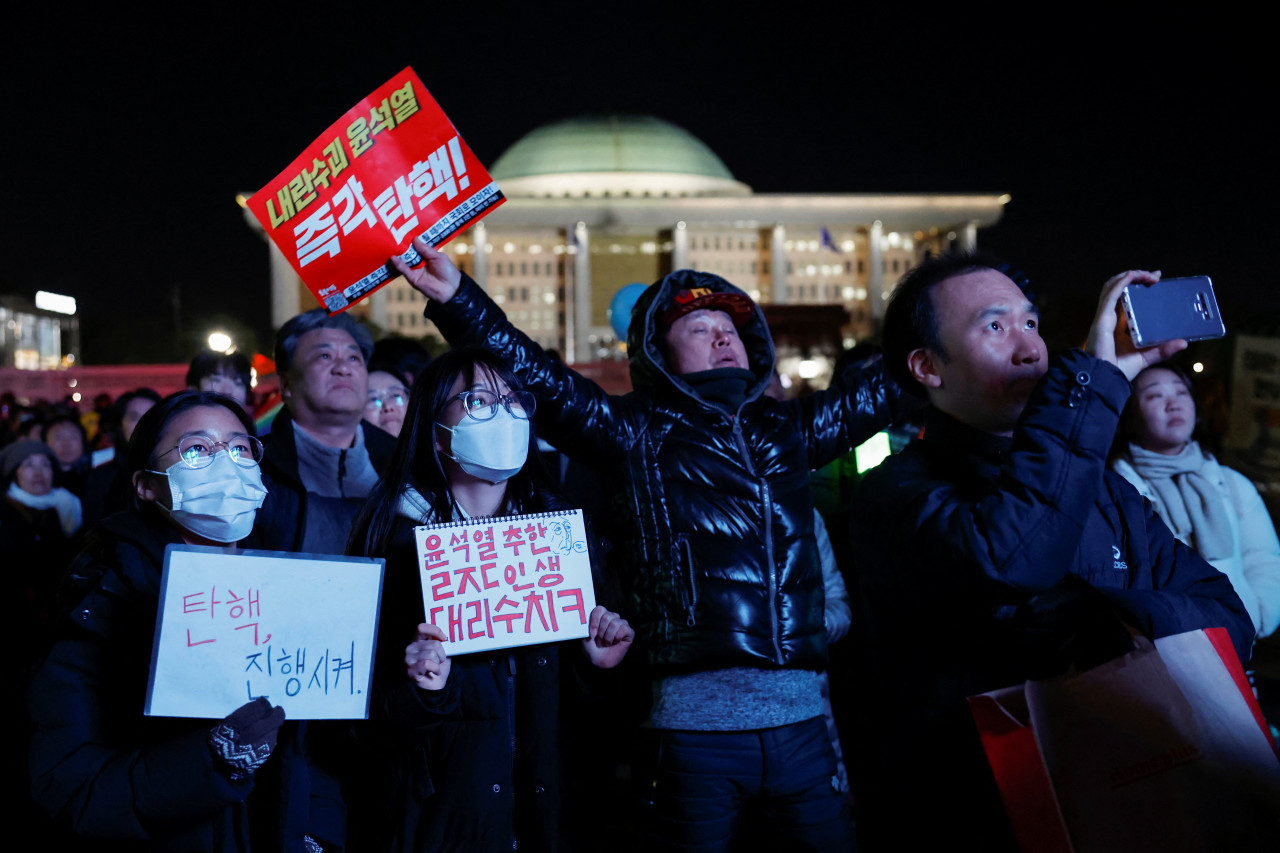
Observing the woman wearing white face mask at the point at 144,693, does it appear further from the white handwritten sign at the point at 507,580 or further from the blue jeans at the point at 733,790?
the blue jeans at the point at 733,790

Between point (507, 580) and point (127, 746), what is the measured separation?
798mm

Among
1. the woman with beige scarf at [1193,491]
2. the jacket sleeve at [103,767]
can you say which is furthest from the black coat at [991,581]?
the woman with beige scarf at [1193,491]

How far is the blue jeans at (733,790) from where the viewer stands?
2.53 m

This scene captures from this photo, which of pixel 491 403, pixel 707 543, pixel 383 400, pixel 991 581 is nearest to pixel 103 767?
pixel 491 403

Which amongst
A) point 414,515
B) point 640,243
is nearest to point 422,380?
point 414,515

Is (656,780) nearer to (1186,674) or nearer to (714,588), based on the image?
(714,588)

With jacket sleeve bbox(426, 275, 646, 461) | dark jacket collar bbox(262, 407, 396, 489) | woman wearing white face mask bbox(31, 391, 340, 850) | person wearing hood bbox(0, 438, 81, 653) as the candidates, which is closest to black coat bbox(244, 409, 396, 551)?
dark jacket collar bbox(262, 407, 396, 489)

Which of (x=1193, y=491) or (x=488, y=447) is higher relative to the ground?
(x=488, y=447)

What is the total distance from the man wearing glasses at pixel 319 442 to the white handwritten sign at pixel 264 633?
1.19 m

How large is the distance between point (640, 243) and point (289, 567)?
5476 centimetres

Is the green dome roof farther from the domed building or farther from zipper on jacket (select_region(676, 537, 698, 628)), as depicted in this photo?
zipper on jacket (select_region(676, 537, 698, 628))

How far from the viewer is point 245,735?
6.38 ft

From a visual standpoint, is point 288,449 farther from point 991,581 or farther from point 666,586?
point 991,581

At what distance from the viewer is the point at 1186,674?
1507mm
